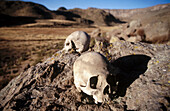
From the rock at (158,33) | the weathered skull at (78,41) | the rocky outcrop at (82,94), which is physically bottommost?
the rocky outcrop at (82,94)

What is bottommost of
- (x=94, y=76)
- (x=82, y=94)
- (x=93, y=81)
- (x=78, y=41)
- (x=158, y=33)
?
(x=82, y=94)

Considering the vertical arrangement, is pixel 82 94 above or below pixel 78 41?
below

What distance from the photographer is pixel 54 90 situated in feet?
11.1

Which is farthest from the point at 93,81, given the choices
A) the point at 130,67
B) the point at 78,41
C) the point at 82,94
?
the point at 78,41

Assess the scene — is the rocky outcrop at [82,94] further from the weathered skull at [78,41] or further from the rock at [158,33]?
the rock at [158,33]

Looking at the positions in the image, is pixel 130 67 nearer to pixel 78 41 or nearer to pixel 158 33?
pixel 78 41

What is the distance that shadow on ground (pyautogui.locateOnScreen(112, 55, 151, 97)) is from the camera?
3506mm

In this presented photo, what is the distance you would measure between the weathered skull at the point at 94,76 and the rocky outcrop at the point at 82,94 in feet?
1.16

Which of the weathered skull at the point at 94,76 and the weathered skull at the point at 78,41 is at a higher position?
the weathered skull at the point at 78,41

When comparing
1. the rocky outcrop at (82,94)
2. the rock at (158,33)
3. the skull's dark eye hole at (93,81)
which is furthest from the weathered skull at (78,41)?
the rock at (158,33)

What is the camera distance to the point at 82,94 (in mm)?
3271

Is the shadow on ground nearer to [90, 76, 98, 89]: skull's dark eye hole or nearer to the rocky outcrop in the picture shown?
the rocky outcrop

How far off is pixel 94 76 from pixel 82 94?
92cm

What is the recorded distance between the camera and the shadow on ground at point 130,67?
138 inches
